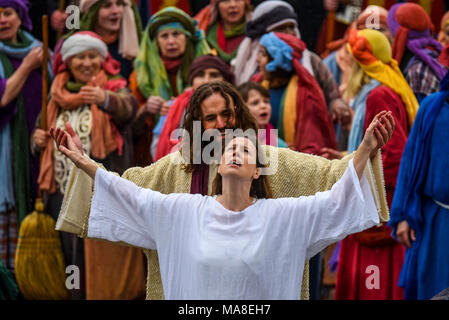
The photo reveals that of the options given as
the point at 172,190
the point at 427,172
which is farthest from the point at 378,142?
the point at 427,172

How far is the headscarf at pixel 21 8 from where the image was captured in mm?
8414

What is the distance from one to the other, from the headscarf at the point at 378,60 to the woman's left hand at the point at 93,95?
1898 mm

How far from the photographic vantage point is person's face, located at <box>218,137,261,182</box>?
4.62 m

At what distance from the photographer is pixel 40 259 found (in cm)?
763

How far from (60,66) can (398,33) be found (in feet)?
8.50

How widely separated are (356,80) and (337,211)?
9.32 ft

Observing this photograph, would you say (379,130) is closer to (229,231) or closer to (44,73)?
(229,231)

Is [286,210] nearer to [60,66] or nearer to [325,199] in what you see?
[325,199]

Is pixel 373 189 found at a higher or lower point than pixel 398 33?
lower

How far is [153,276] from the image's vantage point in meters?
5.15

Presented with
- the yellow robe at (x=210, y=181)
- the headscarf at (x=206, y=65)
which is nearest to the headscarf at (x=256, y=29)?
the headscarf at (x=206, y=65)

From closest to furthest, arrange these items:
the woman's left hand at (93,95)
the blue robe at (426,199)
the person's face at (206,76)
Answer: the blue robe at (426,199) < the person's face at (206,76) < the woman's left hand at (93,95)

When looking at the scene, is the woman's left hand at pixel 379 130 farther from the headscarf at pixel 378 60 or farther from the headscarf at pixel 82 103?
the headscarf at pixel 82 103

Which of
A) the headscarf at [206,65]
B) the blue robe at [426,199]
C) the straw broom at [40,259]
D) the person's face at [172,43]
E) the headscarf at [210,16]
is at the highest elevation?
the headscarf at [210,16]
